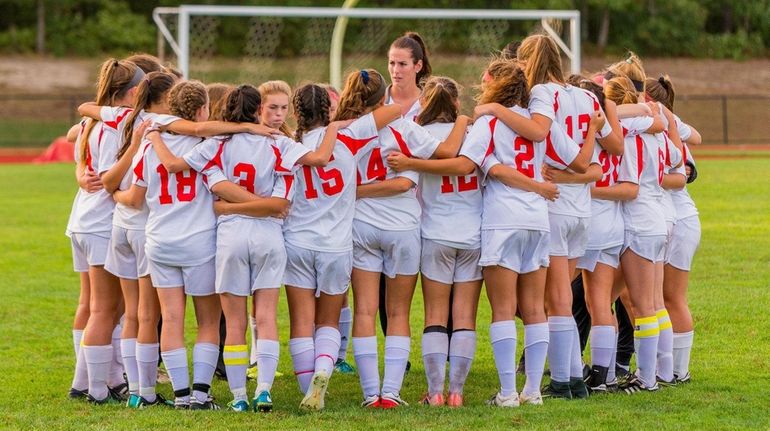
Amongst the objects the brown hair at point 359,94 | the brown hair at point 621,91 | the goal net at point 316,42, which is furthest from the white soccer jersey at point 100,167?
the goal net at point 316,42

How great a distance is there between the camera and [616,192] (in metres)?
6.32

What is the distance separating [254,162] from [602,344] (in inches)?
85.1

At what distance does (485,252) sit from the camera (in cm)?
586

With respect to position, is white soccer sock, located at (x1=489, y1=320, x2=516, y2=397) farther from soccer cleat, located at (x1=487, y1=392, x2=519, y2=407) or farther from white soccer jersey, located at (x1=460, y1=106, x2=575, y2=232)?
white soccer jersey, located at (x1=460, y1=106, x2=575, y2=232)

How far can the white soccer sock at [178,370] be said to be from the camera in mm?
5914

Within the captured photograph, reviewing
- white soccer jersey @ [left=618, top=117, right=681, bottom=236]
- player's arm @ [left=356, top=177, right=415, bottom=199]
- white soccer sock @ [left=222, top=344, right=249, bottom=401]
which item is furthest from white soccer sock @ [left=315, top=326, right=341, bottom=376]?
white soccer jersey @ [left=618, top=117, right=681, bottom=236]

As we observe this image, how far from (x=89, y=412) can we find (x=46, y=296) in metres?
4.74

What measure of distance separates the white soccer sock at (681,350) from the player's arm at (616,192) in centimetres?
97

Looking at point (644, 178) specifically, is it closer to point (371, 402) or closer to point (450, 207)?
point (450, 207)

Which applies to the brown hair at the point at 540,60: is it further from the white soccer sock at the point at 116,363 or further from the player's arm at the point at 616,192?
the white soccer sock at the point at 116,363

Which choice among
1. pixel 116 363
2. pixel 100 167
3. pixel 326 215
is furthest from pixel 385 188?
pixel 116 363

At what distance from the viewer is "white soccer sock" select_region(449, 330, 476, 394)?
602 cm

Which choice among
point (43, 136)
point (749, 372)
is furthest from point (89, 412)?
point (43, 136)

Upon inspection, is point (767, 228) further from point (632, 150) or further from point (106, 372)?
point (106, 372)
